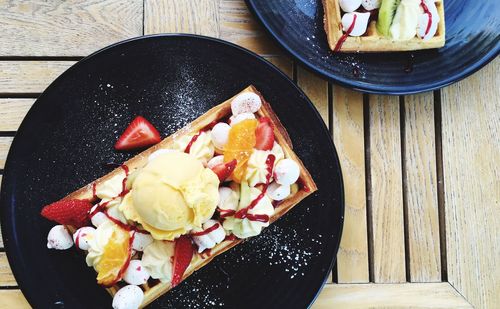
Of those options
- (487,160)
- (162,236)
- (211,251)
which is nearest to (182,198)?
(162,236)

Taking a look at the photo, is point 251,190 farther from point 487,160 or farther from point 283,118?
point 487,160

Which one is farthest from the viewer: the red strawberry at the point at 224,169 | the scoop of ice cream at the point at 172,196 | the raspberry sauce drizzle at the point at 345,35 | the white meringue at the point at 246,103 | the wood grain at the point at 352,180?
the wood grain at the point at 352,180

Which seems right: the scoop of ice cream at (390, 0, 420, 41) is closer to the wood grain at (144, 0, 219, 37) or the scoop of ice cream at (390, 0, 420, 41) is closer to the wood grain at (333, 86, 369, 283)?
the wood grain at (333, 86, 369, 283)

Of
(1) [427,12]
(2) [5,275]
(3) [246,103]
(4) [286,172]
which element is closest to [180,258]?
(4) [286,172]

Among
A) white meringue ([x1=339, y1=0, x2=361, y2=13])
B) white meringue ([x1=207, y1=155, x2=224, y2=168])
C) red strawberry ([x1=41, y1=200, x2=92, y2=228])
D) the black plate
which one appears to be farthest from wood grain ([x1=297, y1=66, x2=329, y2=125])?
red strawberry ([x1=41, y1=200, x2=92, y2=228])

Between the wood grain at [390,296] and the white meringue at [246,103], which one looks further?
the wood grain at [390,296]

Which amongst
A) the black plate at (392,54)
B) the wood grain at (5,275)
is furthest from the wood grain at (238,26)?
the wood grain at (5,275)

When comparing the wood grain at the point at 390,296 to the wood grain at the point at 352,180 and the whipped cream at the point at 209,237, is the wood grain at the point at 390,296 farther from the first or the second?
the whipped cream at the point at 209,237
